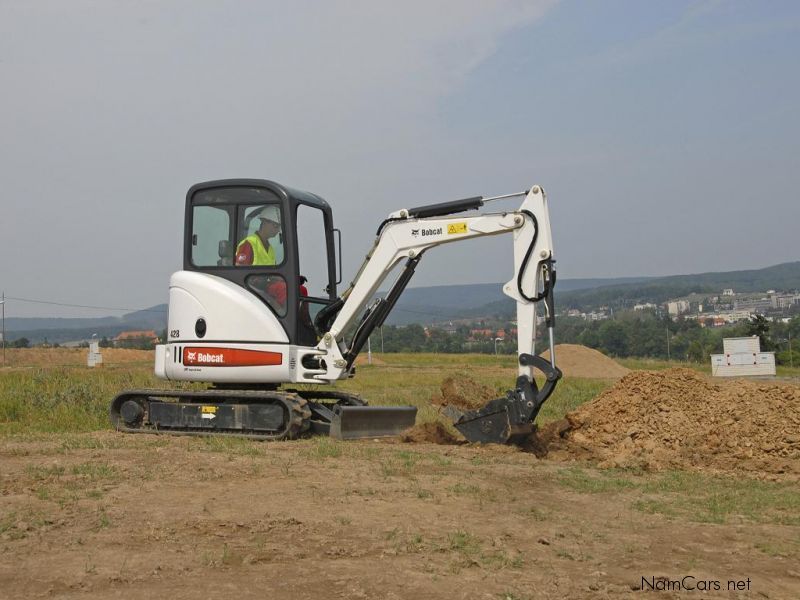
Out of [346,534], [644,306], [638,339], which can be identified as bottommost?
[346,534]

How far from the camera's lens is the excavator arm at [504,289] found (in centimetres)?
1055

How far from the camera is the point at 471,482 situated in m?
8.54

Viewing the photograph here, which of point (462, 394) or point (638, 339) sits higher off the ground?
point (638, 339)

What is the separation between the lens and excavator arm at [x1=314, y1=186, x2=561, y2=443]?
1055cm

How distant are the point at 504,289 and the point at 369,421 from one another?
98.8 inches

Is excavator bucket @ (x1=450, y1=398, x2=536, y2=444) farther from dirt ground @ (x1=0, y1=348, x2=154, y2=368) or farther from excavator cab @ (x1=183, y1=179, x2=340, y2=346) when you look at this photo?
dirt ground @ (x1=0, y1=348, x2=154, y2=368)

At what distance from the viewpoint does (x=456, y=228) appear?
11.3 m

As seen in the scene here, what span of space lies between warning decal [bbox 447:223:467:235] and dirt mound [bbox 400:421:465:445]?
2482 mm

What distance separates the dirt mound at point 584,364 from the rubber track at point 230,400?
96.2 feet

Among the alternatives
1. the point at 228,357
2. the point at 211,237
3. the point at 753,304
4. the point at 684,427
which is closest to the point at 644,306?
the point at 753,304

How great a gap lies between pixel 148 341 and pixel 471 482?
87037mm

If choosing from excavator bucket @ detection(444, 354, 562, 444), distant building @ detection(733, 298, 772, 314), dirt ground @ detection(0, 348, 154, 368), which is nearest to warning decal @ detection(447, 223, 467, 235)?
excavator bucket @ detection(444, 354, 562, 444)

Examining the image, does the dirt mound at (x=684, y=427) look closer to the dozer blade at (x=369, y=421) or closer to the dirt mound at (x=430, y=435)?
the dirt mound at (x=430, y=435)

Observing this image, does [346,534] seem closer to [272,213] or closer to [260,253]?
[260,253]
